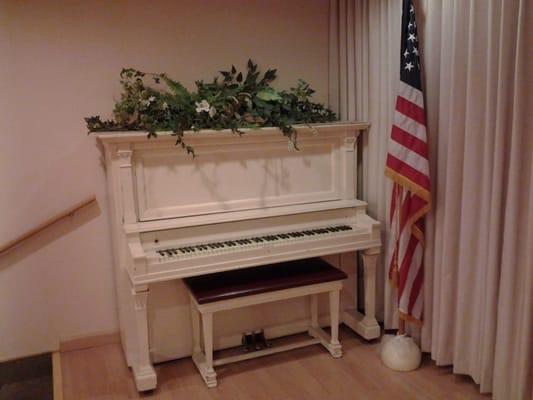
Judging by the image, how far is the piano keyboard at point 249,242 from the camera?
2.80 meters

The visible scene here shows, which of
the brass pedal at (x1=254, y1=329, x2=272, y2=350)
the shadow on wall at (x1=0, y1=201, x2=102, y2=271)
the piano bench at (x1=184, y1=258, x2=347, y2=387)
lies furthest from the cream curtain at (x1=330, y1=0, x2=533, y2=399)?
the shadow on wall at (x1=0, y1=201, x2=102, y2=271)

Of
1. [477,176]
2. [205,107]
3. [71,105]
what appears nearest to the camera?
[477,176]

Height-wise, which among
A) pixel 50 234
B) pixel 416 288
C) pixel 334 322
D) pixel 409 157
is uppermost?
pixel 409 157

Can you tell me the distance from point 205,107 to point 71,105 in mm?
887

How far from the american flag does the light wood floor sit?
375 millimetres

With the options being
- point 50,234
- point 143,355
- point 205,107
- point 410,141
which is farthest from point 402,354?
point 50,234

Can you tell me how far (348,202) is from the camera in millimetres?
3348

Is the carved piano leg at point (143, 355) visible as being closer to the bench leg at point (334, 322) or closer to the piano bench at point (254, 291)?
the piano bench at point (254, 291)

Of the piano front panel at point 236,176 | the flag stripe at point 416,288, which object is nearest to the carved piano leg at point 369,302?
the flag stripe at point 416,288

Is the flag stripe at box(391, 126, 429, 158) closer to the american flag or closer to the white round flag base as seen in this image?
the american flag

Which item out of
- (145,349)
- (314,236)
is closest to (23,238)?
(145,349)

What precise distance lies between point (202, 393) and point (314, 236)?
3.55ft

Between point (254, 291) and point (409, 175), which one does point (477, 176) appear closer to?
point (409, 175)

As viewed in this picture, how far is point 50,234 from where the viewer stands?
3275 millimetres
